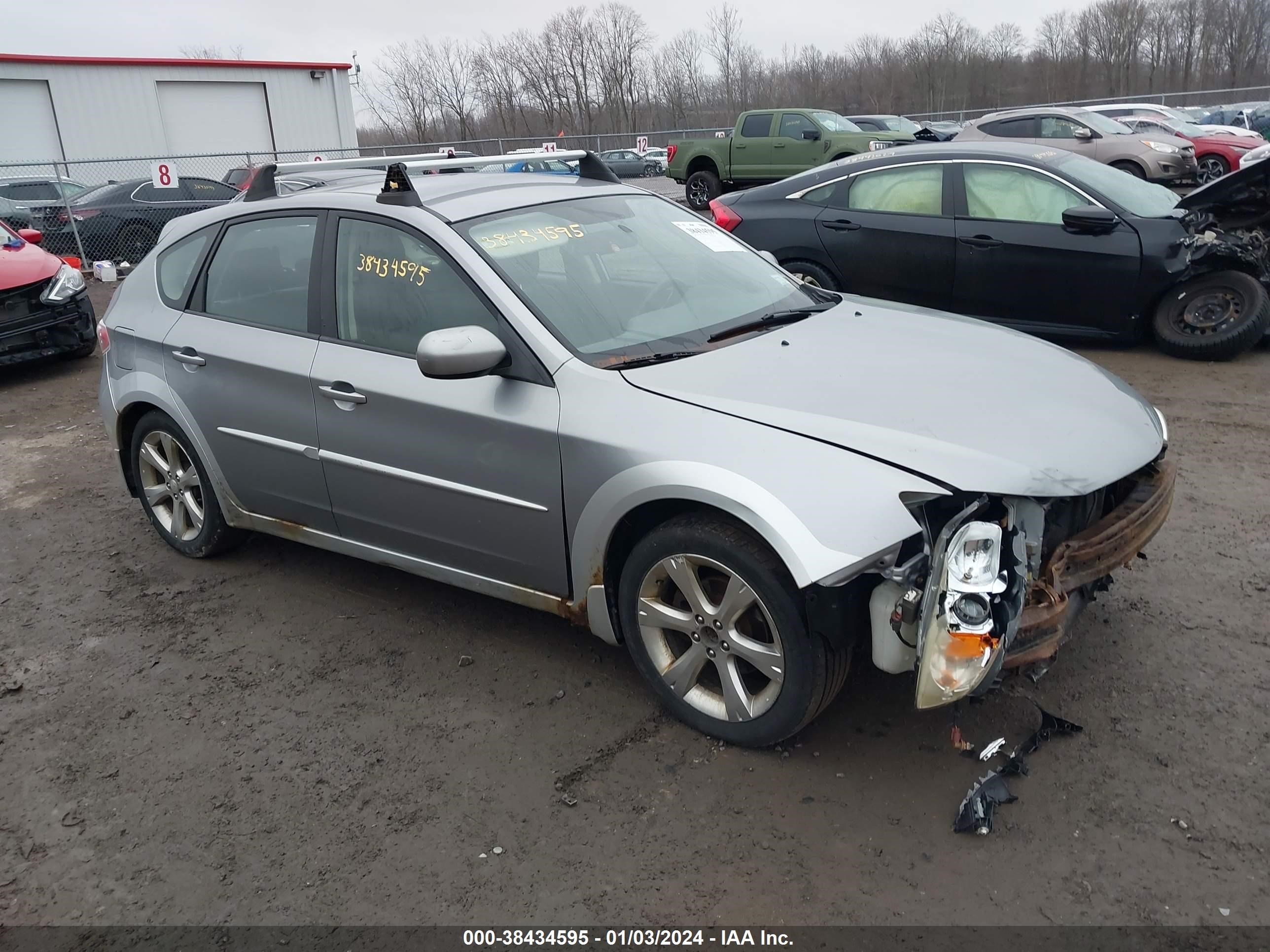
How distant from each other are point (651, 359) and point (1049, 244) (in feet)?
16.2

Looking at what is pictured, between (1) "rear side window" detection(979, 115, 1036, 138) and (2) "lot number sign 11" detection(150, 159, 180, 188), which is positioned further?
(1) "rear side window" detection(979, 115, 1036, 138)

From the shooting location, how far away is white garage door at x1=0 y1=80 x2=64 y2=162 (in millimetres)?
27422

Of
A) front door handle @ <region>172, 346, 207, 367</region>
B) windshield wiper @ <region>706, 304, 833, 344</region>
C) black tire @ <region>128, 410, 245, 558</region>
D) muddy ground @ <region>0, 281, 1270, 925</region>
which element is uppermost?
windshield wiper @ <region>706, 304, 833, 344</region>

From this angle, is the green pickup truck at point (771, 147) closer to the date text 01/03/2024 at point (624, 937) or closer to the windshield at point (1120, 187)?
the windshield at point (1120, 187)

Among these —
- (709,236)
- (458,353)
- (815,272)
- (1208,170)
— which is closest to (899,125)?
(1208,170)

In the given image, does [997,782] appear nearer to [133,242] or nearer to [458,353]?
[458,353]

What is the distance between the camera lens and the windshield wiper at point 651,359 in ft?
10.8

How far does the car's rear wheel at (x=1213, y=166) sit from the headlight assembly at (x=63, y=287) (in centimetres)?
1728

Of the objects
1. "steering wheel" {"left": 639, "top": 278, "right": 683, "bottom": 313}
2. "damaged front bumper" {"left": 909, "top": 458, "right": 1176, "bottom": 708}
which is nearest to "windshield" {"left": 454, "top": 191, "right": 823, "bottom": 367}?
"steering wheel" {"left": 639, "top": 278, "right": 683, "bottom": 313}

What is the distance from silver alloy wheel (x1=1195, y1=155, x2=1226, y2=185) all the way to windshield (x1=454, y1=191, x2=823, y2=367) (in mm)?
15299

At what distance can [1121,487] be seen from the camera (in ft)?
11.0

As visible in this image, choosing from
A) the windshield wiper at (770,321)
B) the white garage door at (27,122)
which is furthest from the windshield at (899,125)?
the white garage door at (27,122)

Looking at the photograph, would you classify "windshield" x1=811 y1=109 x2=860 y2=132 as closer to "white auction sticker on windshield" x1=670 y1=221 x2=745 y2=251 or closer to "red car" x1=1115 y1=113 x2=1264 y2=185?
"red car" x1=1115 y1=113 x2=1264 y2=185

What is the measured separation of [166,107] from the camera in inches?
1196
